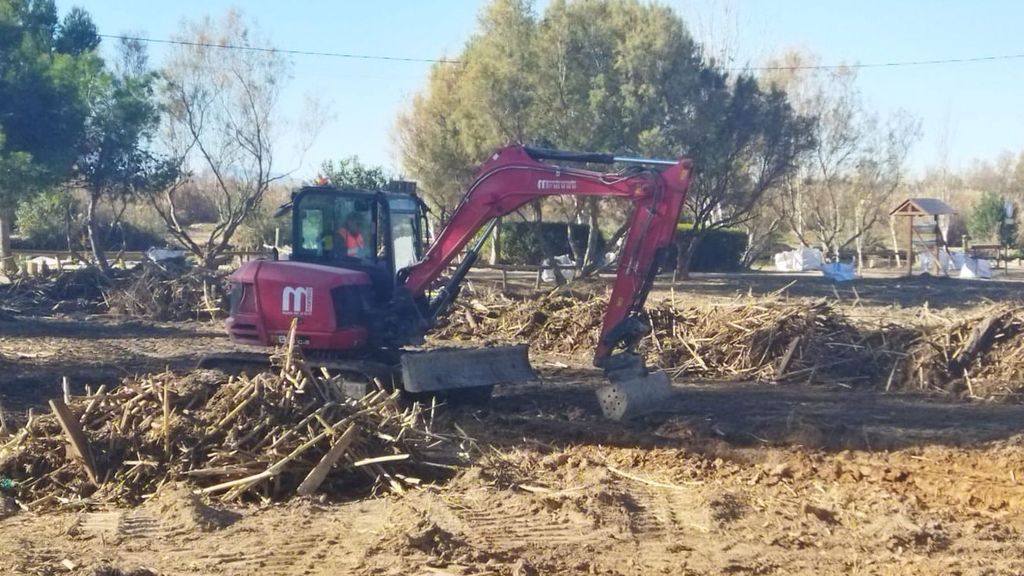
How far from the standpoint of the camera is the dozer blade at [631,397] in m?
12.0

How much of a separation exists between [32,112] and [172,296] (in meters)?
4.60

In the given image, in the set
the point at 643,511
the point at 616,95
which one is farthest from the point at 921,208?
the point at 643,511

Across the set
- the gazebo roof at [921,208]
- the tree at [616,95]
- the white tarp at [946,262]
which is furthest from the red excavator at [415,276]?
the white tarp at [946,262]

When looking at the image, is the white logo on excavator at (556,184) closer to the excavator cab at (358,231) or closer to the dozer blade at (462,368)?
the excavator cab at (358,231)

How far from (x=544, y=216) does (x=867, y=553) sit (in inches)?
1291

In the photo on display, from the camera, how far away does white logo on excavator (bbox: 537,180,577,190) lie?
12328 mm

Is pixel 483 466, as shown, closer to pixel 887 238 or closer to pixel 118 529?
pixel 118 529

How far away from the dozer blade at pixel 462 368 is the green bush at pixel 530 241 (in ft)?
83.9

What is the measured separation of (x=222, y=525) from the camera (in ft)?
25.6

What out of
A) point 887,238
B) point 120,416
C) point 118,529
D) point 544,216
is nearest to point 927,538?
point 118,529

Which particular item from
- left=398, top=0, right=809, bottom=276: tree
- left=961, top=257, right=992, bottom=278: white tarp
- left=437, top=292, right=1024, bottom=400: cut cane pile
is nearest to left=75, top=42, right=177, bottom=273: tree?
left=398, top=0, right=809, bottom=276: tree

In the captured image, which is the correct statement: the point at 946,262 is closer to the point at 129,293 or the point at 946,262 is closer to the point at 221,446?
the point at 129,293

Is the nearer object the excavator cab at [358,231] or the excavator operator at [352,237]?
the excavator cab at [358,231]

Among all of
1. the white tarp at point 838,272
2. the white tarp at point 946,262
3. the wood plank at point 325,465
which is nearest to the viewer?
the wood plank at point 325,465
